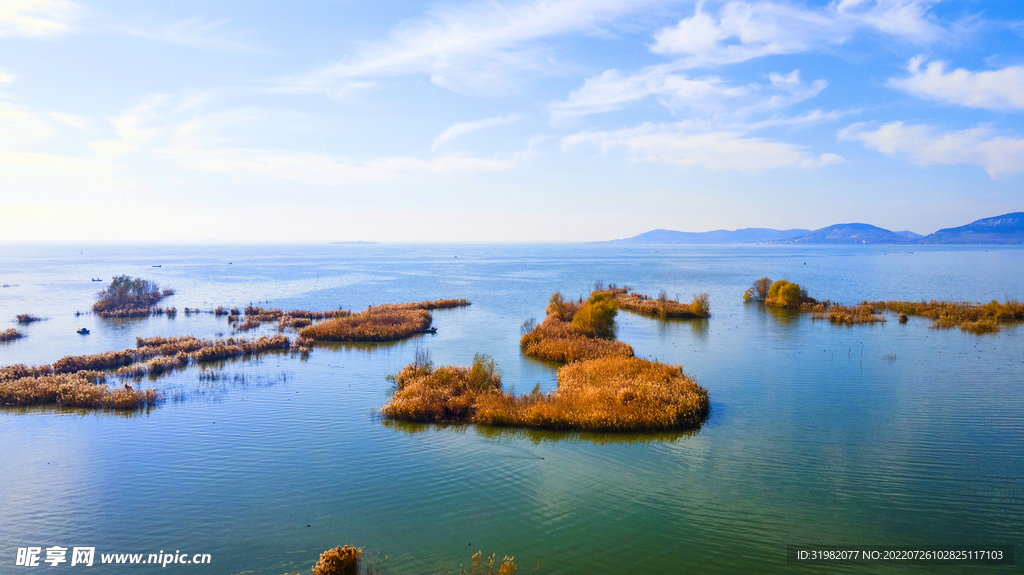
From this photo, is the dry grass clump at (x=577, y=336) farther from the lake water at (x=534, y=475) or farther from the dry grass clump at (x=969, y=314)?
the dry grass clump at (x=969, y=314)

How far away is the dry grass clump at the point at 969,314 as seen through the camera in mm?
36719

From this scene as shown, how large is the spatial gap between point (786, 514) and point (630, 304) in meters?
40.7

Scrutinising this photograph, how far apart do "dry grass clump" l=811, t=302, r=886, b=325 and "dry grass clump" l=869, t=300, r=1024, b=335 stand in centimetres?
231

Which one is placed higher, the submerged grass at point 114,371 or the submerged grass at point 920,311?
the submerged grass at point 920,311

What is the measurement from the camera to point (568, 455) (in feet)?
53.5

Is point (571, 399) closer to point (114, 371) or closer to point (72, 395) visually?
point (72, 395)

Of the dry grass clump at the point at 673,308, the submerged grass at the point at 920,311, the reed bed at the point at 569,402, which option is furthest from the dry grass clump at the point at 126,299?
the submerged grass at the point at 920,311

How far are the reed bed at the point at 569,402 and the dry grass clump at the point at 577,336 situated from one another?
5.85 meters

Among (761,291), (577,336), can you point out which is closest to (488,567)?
(577,336)

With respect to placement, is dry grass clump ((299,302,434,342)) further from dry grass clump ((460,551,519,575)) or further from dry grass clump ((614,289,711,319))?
dry grass clump ((460,551,519,575))

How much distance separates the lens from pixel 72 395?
21484 mm

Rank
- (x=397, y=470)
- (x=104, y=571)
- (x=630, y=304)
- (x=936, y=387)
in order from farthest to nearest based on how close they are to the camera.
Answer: (x=630, y=304) → (x=936, y=387) → (x=397, y=470) → (x=104, y=571)

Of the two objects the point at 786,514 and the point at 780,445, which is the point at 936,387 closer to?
the point at 780,445

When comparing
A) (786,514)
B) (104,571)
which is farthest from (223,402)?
(786,514)
